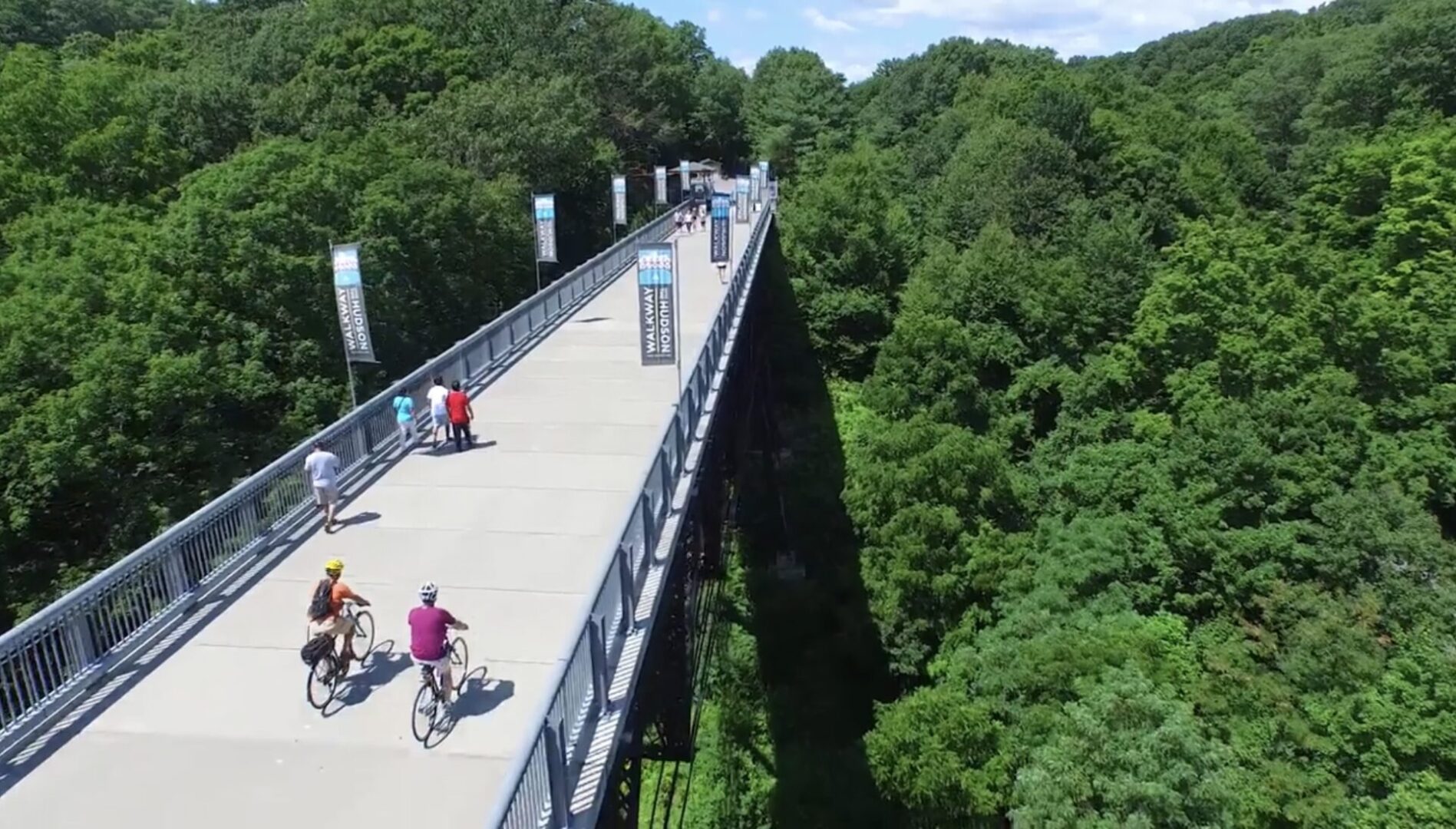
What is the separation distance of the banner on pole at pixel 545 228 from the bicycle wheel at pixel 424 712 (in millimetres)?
23585

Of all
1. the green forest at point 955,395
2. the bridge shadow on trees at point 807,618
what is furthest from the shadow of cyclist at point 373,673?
the bridge shadow on trees at point 807,618

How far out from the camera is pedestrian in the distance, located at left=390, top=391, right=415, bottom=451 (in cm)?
1608

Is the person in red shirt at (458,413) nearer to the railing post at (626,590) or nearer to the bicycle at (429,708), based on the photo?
the railing post at (626,590)

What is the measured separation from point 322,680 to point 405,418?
7567 mm

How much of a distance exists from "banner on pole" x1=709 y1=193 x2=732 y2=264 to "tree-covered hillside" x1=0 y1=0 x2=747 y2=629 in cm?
971

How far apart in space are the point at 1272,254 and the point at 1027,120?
2141 cm

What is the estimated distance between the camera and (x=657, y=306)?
18141 mm

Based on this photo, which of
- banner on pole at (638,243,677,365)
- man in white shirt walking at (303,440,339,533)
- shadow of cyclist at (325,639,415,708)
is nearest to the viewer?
shadow of cyclist at (325,639,415,708)

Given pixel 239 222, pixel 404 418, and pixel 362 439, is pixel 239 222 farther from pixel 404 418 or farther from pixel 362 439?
pixel 362 439

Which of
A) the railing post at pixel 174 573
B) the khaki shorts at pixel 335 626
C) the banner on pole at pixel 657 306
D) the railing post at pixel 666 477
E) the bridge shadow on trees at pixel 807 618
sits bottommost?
the bridge shadow on trees at pixel 807 618

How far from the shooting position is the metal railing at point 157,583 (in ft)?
28.8

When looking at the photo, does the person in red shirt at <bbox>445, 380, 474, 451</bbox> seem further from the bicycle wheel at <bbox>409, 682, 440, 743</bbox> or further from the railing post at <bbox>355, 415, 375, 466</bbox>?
the bicycle wheel at <bbox>409, 682, 440, 743</bbox>

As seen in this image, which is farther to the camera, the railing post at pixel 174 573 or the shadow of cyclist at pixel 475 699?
the railing post at pixel 174 573

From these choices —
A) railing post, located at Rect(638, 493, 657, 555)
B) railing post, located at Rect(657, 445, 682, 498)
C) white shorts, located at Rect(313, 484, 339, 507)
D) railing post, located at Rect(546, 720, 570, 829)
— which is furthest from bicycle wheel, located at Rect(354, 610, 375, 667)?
railing post, located at Rect(657, 445, 682, 498)
